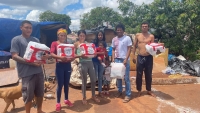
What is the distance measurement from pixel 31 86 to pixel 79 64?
135cm

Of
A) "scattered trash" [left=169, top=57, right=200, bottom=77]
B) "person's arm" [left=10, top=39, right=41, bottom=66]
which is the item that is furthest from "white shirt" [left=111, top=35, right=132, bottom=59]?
"scattered trash" [left=169, top=57, right=200, bottom=77]

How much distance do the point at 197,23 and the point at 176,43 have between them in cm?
132

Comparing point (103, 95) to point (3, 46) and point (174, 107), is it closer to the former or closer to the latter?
point (174, 107)

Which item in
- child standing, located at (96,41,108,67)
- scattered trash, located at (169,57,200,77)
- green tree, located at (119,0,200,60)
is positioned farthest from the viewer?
Result: green tree, located at (119,0,200,60)

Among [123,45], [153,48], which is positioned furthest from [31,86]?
[153,48]

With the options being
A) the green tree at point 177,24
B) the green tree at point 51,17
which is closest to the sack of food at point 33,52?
the green tree at point 177,24

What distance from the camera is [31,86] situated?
3451mm

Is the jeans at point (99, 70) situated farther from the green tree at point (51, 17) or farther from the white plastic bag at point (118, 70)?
the green tree at point (51, 17)

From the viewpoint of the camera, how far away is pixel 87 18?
42688 mm

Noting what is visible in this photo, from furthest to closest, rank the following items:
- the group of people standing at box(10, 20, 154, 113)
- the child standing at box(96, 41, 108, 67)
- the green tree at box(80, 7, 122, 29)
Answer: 1. the green tree at box(80, 7, 122, 29)
2. the child standing at box(96, 41, 108, 67)
3. the group of people standing at box(10, 20, 154, 113)

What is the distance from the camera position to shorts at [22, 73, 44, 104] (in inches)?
134

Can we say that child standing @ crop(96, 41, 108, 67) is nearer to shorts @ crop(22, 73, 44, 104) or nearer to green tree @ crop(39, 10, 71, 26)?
shorts @ crop(22, 73, 44, 104)

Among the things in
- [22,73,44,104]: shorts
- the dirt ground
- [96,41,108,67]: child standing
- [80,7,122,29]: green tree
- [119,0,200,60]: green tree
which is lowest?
the dirt ground

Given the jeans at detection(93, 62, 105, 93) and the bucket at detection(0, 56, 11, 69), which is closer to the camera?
the jeans at detection(93, 62, 105, 93)
